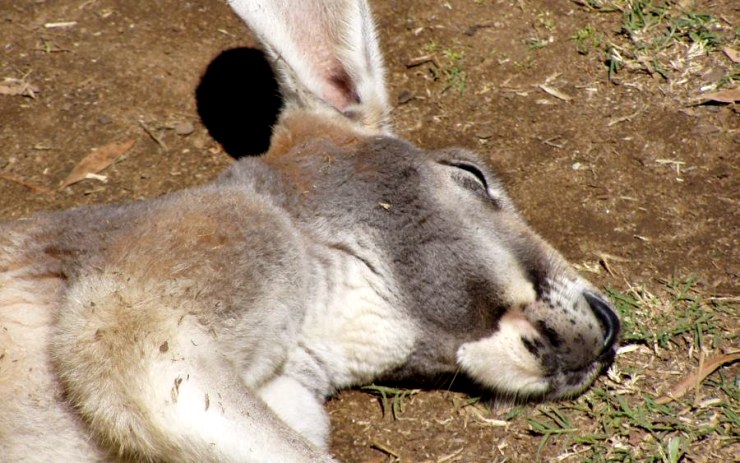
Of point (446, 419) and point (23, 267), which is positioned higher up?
point (23, 267)

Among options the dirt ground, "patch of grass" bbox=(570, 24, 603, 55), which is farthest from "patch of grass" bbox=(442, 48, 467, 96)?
"patch of grass" bbox=(570, 24, 603, 55)

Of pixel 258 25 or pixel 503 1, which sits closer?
pixel 258 25

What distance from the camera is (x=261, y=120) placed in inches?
203

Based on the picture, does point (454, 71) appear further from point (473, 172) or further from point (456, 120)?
point (473, 172)

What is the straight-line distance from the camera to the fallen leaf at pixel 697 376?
3.30 metres

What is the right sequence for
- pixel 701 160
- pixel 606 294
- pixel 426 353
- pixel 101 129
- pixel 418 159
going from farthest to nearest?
pixel 101 129, pixel 701 160, pixel 606 294, pixel 418 159, pixel 426 353

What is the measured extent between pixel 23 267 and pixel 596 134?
2.89 metres

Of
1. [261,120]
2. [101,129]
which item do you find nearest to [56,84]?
[101,129]

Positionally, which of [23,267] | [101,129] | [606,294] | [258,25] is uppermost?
[258,25]

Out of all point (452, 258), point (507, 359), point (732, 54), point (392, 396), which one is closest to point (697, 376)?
point (507, 359)

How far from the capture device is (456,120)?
15.9ft

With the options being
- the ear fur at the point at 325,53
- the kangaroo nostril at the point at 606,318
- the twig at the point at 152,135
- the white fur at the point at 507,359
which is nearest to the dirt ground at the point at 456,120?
the twig at the point at 152,135

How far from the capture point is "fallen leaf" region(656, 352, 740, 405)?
10.8ft

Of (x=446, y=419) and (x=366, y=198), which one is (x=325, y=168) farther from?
(x=446, y=419)
